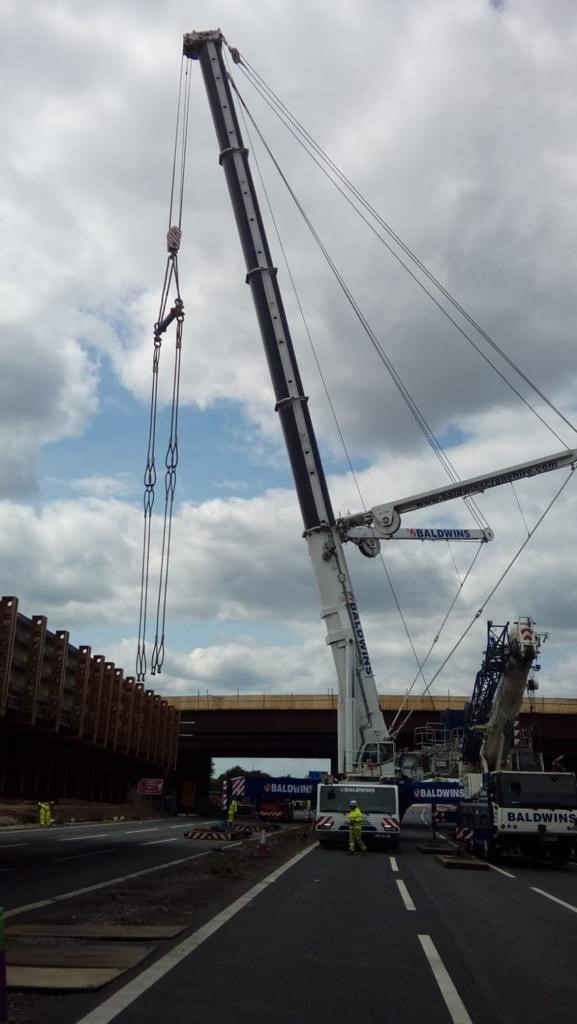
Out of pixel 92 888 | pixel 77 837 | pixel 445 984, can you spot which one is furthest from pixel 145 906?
pixel 77 837

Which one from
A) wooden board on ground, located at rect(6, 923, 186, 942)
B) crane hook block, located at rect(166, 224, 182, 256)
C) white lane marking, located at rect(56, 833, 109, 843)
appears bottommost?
wooden board on ground, located at rect(6, 923, 186, 942)

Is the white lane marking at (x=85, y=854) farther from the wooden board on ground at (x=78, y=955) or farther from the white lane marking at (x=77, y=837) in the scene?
the wooden board on ground at (x=78, y=955)

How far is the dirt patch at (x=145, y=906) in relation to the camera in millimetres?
7129

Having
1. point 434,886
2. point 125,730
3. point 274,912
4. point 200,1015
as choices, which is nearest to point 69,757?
point 125,730

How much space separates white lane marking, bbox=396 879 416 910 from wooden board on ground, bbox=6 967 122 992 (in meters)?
6.60

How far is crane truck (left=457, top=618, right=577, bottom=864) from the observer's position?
23.2 meters

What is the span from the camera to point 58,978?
26.3 ft

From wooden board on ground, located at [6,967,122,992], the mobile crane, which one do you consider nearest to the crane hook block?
the mobile crane

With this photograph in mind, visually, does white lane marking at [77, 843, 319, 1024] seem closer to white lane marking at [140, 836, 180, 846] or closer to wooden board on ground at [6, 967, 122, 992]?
wooden board on ground at [6, 967, 122, 992]

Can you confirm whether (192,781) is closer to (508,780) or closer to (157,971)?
(508,780)

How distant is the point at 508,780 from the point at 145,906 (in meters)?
13.7

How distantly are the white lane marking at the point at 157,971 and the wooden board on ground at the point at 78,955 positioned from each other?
29 cm

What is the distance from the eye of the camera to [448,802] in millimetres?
33500

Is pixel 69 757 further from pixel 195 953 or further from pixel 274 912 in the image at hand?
pixel 195 953
